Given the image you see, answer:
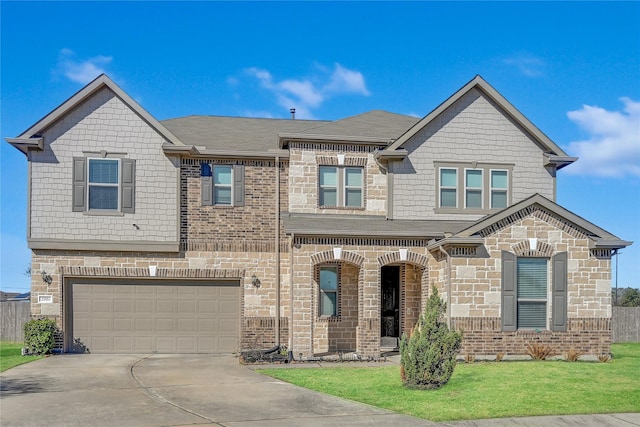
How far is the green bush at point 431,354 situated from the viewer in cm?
1334

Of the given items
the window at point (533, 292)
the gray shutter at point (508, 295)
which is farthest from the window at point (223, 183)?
the window at point (533, 292)

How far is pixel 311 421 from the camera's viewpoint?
10.7 meters

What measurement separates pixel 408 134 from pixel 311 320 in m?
6.45

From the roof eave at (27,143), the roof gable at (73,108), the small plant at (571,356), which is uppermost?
the roof gable at (73,108)

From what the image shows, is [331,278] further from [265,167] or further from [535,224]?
[535,224]

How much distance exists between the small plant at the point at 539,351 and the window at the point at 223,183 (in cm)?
947

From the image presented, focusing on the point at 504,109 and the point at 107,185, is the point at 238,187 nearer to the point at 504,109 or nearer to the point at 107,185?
the point at 107,185

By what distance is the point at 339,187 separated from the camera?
2138 cm

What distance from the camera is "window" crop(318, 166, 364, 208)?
21.3m

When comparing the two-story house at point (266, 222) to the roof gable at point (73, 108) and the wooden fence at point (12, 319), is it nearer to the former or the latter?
the roof gable at point (73, 108)

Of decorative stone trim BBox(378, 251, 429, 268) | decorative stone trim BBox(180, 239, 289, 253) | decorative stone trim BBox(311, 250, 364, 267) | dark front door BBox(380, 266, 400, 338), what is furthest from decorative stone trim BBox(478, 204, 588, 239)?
decorative stone trim BBox(180, 239, 289, 253)

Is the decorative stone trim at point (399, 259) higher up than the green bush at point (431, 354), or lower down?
higher up

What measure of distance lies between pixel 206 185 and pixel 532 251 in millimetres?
9810

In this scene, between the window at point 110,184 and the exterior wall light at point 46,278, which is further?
the window at point 110,184
